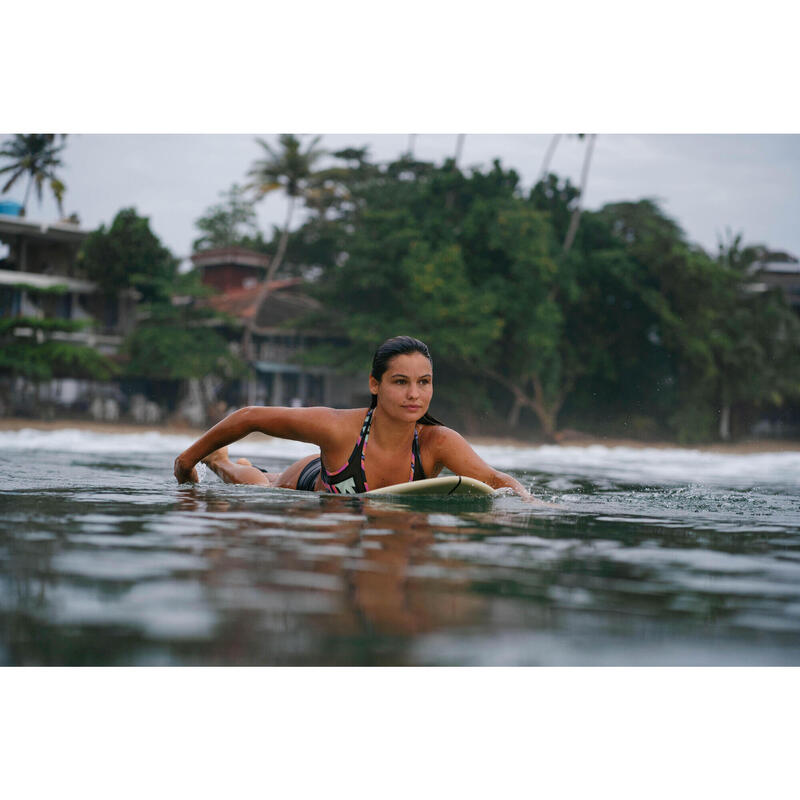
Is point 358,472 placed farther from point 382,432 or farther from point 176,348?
point 176,348

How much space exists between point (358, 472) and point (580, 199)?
25.5m

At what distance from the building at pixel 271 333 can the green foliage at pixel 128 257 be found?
93.1 inches

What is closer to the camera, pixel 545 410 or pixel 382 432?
pixel 382 432

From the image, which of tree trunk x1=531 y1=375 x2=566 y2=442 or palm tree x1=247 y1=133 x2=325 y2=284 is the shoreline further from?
palm tree x1=247 y1=133 x2=325 y2=284

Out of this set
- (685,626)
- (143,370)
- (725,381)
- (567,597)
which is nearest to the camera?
(685,626)

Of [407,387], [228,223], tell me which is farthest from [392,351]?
[228,223]

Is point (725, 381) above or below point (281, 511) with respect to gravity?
above

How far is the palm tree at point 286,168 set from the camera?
28156mm

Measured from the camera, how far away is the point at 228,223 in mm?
34719
